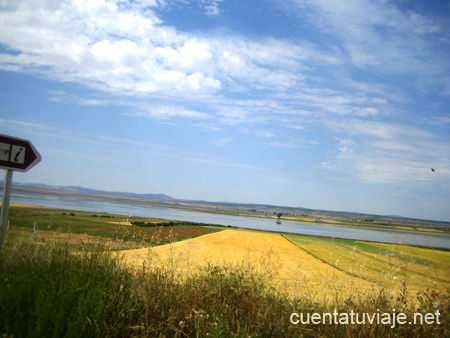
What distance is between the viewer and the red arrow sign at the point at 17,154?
19.3ft

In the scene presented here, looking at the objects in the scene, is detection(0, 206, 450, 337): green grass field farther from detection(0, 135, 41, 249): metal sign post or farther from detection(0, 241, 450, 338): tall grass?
detection(0, 135, 41, 249): metal sign post

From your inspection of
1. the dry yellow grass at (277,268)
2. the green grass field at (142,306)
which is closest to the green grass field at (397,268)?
the dry yellow grass at (277,268)

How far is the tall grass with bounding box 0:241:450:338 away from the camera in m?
4.21

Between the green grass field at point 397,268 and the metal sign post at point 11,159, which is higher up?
the metal sign post at point 11,159

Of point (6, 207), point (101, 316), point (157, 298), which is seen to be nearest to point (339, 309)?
point (157, 298)

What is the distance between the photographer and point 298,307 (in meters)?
5.53

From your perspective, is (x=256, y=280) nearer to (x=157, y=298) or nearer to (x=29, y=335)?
(x=157, y=298)

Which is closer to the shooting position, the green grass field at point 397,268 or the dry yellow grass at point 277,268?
the green grass field at point 397,268

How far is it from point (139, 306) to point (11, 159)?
3.28 meters

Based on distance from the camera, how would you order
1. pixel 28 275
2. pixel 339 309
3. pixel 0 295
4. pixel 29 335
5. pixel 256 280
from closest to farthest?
pixel 29 335
pixel 0 295
pixel 28 275
pixel 339 309
pixel 256 280

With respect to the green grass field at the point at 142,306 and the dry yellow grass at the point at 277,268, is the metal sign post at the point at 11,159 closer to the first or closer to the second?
the green grass field at the point at 142,306

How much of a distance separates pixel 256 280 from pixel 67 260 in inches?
130

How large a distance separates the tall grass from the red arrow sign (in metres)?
1.47

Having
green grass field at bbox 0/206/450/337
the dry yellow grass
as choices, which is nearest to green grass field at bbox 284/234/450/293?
the dry yellow grass
